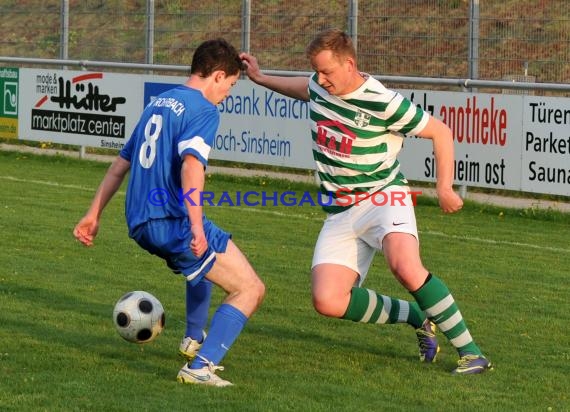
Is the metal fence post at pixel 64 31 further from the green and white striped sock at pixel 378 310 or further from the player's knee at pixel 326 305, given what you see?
the player's knee at pixel 326 305

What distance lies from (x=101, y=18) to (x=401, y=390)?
1505cm

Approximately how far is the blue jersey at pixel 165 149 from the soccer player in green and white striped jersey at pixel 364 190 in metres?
0.80

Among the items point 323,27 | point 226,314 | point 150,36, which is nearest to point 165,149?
point 226,314

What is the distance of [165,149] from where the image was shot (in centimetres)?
635

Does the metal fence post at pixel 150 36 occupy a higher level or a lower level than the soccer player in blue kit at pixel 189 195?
higher

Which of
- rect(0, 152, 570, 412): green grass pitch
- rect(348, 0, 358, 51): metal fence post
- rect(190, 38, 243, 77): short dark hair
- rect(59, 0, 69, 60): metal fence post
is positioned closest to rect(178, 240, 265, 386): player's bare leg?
rect(0, 152, 570, 412): green grass pitch

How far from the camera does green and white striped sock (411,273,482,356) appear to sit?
6848mm

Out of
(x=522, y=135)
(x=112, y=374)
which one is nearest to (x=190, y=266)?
(x=112, y=374)

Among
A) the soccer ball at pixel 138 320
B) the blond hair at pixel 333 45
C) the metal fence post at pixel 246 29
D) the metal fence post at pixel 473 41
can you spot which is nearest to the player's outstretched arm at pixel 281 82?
the blond hair at pixel 333 45

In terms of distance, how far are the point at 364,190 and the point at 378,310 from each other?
66cm

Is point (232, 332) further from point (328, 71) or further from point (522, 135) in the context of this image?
point (522, 135)

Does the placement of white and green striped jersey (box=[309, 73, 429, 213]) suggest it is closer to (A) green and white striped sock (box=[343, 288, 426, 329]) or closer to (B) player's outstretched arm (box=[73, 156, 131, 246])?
(A) green and white striped sock (box=[343, 288, 426, 329])

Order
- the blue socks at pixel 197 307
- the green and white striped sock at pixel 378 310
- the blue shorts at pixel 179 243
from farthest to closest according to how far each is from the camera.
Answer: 1. the blue socks at pixel 197 307
2. the green and white striped sock at pixel 378 310
3. the blue shorts at pixel 179 243

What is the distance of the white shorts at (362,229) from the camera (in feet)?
22.7
